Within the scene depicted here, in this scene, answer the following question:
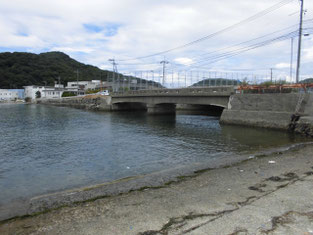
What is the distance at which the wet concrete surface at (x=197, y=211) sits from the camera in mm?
5168

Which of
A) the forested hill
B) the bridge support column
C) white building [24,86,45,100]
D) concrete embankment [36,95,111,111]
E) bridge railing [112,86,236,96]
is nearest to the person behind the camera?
bridge railing [112,86,236,96]

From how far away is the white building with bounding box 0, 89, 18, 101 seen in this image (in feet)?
456

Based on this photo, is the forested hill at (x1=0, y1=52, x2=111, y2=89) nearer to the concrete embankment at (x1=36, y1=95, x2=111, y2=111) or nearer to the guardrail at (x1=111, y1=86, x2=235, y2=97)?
the concrete embankment at (x1=36, y1=95, x2=111, y2=111)

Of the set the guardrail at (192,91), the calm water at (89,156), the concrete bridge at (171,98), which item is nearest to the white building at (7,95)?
the concrete bridge at (171,98)

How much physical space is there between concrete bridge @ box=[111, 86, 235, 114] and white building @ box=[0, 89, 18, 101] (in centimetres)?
11006

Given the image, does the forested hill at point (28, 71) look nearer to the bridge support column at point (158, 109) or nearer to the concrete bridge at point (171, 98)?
the concrete bridge at point (171, 98)

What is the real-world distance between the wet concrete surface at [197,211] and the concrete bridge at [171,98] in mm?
24192

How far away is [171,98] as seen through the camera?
41.8m

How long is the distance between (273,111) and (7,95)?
152 metres

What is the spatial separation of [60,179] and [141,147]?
7.80 metres

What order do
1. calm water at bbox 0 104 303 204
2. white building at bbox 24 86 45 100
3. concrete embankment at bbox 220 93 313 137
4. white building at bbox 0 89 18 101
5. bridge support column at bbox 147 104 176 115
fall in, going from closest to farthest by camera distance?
calm water at bbox 0 104 303 204, concrete embankment at bbox 220 93 313 137, bridge support column at bbox 147 104 176 115, white building at bbox 24 86 45 100, white building at bbox 0 89 18 101

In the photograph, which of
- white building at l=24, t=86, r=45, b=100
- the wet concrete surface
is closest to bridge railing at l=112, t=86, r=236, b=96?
the wet concrete surface

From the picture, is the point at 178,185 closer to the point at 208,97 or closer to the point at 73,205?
the point at 73,205

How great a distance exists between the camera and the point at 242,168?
10727mm
